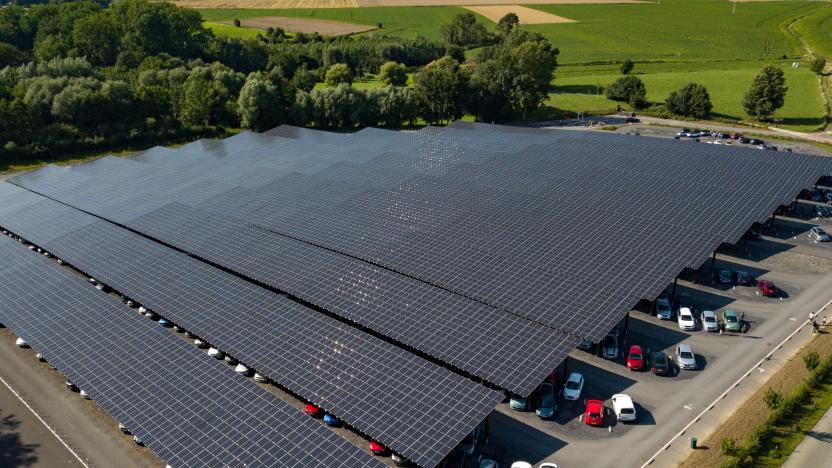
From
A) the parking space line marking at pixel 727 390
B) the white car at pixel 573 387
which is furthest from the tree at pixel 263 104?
the parking space line marking at pixel 727 390

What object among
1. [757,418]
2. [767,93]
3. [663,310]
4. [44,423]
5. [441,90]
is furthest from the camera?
[441,90]

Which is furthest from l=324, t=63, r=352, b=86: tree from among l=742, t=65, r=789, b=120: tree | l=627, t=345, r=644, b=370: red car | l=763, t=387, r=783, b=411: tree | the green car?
l=763, t=387, r=783, b=411: tree

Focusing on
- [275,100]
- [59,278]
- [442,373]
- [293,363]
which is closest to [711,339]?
[442,373]

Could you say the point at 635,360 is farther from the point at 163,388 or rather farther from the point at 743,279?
the point at 163,388

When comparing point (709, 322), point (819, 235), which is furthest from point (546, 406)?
point (819, 235)

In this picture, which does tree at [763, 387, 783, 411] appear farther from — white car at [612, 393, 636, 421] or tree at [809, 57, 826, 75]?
tree at [809, 57, 826, 75]

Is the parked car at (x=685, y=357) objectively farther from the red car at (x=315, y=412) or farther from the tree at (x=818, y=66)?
the tree at (x=818, y=66)
